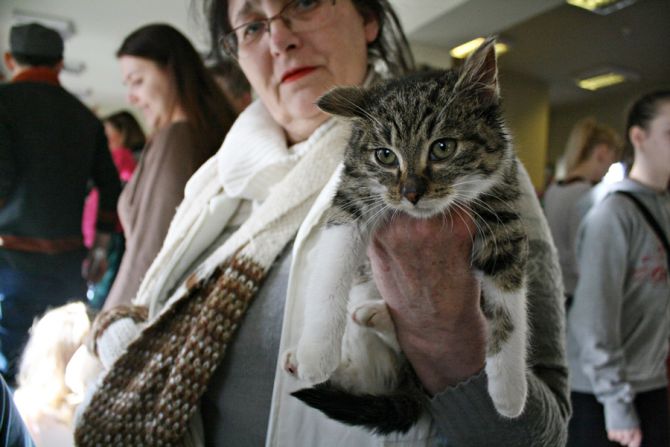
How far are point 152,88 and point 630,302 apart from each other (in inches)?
52.8

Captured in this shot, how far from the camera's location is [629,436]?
120 cm

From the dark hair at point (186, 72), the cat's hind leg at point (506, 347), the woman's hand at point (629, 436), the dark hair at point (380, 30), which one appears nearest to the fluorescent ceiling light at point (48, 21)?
the dark hair at point (186, 72)

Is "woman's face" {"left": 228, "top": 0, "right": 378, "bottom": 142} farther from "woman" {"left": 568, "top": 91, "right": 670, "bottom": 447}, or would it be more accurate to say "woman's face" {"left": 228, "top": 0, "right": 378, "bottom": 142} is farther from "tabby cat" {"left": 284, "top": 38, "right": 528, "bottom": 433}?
"woman" {"left": 568, "top": 91, "right": 670, "bottom": 447}

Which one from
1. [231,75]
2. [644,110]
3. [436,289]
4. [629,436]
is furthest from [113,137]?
[629,436]

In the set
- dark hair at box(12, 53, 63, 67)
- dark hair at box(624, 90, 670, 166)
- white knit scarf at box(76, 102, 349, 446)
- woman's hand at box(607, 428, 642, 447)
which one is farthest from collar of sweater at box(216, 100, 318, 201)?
woman's hand at box(607, 428, 642, 447)

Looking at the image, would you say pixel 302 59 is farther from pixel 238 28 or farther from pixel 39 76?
pixel 39 76

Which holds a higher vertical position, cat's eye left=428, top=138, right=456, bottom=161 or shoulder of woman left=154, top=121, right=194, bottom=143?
shoulder of woman left=154, top=121, right=194, bottom=143

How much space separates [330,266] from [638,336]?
1.11 m

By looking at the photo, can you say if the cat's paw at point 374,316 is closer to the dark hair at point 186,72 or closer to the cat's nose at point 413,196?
the cat's nose at point 413,196

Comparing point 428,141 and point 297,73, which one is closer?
point 428,141

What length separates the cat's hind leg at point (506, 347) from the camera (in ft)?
1.78

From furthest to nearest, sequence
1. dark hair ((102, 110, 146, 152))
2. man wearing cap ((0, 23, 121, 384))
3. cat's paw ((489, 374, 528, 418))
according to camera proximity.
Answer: dark hair ((102, 110, 146, 152)) → man wearing cap ((0, 23, 121, 384)) → cat's paw ((489, 374, 528, 418))

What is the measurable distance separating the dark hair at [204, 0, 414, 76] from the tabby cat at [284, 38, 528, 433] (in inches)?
5.2

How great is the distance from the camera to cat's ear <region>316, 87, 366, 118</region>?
616 millimetres
